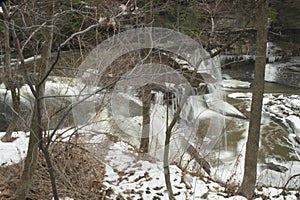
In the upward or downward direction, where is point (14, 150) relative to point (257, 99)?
downward

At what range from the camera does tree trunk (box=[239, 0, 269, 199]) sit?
161 inches

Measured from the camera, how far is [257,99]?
4.31 meters

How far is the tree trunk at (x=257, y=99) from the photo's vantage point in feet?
13.4

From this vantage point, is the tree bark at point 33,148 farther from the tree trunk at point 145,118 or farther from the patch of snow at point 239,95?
the patch of snow at point 239,95

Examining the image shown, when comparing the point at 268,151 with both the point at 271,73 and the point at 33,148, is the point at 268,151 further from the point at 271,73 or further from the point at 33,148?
the point at 271,73

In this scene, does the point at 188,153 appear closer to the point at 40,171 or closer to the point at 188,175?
the point at 188,175

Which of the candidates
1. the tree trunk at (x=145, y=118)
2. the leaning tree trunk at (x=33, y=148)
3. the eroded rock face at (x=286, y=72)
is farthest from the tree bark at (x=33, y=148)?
the eroded rock face at (x=286, y=72)

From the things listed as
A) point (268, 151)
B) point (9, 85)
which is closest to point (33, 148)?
point (9, 85)

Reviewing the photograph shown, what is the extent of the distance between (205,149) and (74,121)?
2.74 meters

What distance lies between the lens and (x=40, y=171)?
12.7 ft

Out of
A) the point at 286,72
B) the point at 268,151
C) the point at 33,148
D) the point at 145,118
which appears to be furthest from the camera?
the point at 286,72

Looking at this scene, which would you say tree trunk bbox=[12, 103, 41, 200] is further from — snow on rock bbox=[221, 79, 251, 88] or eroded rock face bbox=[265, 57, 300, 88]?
eroded rock face bbox=[265, 57, 300, 88]

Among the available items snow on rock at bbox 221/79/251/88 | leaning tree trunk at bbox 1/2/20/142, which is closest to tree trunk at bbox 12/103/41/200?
leaning tree trunk at bbox 1/2/20/142

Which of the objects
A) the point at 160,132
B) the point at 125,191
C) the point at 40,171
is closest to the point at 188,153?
the point at 160,132
